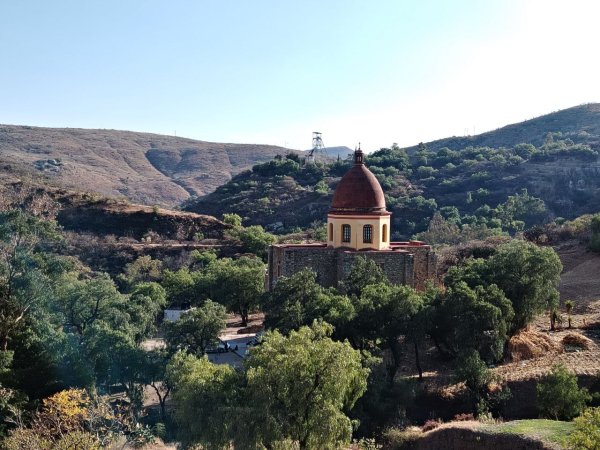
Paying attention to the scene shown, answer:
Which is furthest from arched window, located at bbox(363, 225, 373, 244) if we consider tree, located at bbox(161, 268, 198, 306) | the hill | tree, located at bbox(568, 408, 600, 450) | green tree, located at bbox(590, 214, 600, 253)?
the hill

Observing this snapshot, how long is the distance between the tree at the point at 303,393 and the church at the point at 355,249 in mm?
11093

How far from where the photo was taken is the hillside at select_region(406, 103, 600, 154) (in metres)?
112

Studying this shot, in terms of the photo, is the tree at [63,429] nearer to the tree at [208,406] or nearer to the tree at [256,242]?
the tree at [208,406]

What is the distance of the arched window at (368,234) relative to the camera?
83.2ft

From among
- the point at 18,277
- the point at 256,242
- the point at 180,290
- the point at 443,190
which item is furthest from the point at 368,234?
the point at 443,190

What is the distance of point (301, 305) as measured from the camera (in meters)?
20.6

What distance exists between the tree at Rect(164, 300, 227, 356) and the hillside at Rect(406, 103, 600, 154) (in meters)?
99.2

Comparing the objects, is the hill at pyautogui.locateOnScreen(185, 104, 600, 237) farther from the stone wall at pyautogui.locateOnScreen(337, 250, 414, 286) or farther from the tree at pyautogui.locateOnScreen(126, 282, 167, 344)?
the tree at pyautogui.locateOnScreen(126, 282, 167, 344)

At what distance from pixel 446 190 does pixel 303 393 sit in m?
62.0

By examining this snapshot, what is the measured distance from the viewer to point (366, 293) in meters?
20.5

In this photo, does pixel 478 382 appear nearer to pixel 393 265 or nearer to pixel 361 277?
pixel 361 277

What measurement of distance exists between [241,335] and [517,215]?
4118 centimetres

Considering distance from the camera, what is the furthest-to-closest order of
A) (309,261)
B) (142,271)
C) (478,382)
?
(142,271)
(309,261)
(478,382)

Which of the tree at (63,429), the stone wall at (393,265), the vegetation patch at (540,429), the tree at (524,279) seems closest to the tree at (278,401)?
the tree at (63,429)
